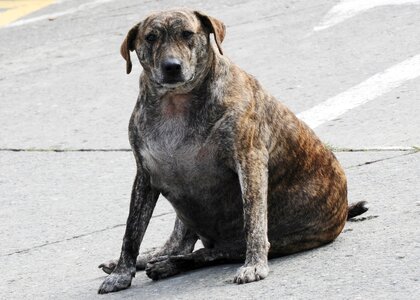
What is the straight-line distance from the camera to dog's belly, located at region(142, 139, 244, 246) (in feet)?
20.8

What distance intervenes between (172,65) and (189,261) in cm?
106

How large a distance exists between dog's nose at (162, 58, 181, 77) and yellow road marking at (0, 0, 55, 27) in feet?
27.8

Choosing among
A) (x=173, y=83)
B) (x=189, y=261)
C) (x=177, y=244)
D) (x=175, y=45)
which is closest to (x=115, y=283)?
(x=189, y=261)

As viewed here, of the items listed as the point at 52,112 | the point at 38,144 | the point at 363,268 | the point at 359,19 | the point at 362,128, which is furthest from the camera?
the point at 359,19

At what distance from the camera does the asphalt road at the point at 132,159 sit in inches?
245

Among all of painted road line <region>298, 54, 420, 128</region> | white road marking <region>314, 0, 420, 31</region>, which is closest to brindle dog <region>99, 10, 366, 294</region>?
painted road line <region>298, 54, 420, 128</region>

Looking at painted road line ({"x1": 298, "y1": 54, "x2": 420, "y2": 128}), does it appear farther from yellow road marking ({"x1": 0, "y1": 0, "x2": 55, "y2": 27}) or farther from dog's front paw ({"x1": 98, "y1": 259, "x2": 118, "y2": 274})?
yellow road marking ({"x1": 0, "y1": 0, "x2": 55, "y2": 27})

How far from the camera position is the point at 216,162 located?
6352 mm

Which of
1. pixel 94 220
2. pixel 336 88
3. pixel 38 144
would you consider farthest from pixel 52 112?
pixel 94 220

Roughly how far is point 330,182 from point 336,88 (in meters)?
3.49

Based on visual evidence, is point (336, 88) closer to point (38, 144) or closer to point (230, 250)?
point (38, 144)

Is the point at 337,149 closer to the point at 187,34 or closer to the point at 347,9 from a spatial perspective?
the point at 187,34

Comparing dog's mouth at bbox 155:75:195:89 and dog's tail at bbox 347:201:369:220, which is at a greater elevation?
dog's mouth at bbox 155:75:195:89

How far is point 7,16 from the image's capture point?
14828 millimetres
